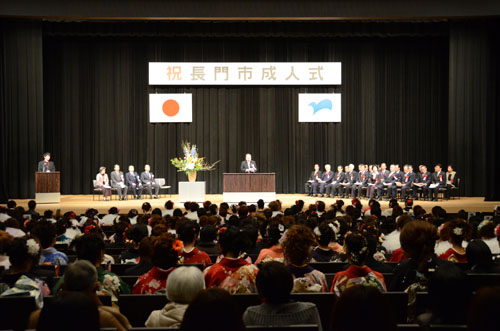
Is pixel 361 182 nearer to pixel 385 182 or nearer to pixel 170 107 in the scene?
pixel 385 182

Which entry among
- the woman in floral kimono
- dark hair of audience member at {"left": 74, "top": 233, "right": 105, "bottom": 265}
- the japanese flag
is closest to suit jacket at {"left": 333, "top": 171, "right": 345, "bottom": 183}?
the japanese flag

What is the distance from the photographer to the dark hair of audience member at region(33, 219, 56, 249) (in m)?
3.82

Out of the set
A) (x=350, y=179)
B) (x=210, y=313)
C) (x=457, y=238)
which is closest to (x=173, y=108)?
(x=350, y=179)

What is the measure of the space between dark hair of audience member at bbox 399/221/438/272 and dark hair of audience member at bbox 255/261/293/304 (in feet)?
3.81

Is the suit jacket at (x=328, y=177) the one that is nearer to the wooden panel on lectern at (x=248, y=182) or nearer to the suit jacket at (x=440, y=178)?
the wooden panel on lectern at (x=248, y=182)

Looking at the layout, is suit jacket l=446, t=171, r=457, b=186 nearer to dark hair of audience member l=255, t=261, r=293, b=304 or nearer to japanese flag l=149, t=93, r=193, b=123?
japanese flag l=149, t=93, r=193, b=123

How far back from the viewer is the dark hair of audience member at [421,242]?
2.95 meters

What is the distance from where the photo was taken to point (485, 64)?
15570mm

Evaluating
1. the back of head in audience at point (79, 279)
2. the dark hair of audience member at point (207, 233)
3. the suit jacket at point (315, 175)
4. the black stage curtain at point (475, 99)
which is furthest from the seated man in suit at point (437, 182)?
the back of head in audience at point (79, 279)

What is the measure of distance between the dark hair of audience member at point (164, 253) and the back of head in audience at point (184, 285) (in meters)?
0.70

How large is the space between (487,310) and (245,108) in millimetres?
16276

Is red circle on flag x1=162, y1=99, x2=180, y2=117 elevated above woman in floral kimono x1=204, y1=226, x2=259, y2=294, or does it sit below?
above

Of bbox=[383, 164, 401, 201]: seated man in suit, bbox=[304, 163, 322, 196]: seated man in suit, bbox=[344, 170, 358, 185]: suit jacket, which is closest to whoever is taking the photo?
bbox=[383, 164, 401, 201]: seated man in suit

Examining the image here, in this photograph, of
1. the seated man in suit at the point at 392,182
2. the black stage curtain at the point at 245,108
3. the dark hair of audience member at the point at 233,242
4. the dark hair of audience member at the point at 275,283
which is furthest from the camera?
the black stage curtain at the point at 245,108
